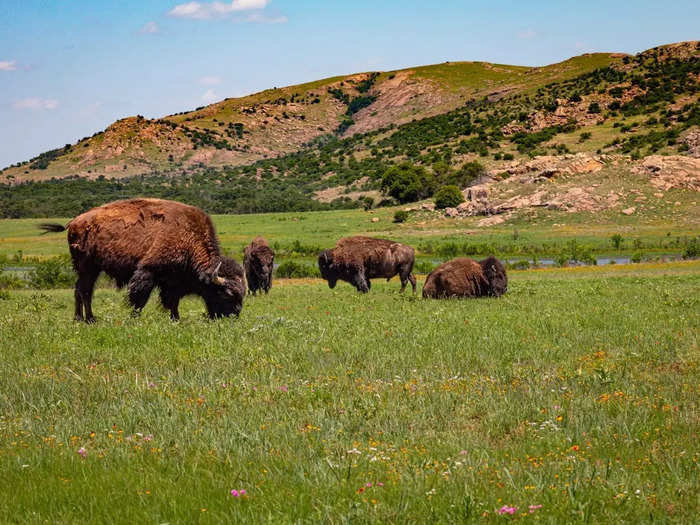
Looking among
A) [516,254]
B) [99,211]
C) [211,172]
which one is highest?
[211,172]

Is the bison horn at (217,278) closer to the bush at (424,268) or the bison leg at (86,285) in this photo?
the bison leg at (86,285)

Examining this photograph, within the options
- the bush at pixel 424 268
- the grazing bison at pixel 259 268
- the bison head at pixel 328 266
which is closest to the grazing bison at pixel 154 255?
the grazing bison at pixel 259 268

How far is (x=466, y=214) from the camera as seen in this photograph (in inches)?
3115

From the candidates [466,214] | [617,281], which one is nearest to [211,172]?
[466,214]

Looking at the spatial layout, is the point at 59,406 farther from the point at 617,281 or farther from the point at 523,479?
the point at 617,281

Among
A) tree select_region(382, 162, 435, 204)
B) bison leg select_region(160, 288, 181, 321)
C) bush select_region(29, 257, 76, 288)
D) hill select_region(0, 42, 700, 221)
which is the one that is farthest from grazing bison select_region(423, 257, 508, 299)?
tree select_region(382, 162, 435, 204)

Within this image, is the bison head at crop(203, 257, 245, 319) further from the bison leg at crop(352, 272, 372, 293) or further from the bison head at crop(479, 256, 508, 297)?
the bison leg at crop(352, 272, 372, 293)

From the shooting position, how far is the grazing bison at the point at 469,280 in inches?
846

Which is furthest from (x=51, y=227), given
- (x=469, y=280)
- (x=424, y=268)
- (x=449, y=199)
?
(x=449, y=199)

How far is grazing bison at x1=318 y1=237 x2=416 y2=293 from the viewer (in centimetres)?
2717

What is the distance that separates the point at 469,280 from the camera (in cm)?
2197

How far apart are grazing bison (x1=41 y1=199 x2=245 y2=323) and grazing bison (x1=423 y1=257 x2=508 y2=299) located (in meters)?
8.37

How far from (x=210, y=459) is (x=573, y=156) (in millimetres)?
83468

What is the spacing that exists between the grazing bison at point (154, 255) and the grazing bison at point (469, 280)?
8.37 meters
